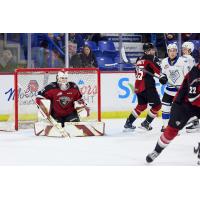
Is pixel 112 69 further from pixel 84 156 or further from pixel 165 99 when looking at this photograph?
pixel 84 156

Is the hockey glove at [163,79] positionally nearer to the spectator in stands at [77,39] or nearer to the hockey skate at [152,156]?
the hockey skate at [152,156]

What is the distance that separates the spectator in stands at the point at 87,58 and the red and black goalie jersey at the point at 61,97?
774mm

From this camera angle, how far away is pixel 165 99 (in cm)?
525

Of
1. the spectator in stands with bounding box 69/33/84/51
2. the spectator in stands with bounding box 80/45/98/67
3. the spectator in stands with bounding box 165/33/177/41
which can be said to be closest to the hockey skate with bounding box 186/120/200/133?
the spectator in stands with bounding box 165/33/177/41

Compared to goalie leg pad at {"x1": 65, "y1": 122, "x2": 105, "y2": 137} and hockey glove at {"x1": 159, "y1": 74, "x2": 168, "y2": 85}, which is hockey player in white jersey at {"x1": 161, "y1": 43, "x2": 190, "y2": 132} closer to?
hockey glove at {"x1": 159, "y1": 74, "x2": 168, "y2": 85}

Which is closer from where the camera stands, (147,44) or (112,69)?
A: (147,44)

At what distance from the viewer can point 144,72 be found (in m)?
5.52

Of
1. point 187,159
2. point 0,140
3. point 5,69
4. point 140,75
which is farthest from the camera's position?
point 5,69

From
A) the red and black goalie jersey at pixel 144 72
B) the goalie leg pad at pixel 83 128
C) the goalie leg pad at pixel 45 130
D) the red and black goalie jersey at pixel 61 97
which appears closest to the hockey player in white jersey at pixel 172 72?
the red and black goalie jersey at pixel 144 72

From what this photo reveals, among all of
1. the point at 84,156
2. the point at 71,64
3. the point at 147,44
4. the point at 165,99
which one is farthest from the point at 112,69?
the point at 84,156

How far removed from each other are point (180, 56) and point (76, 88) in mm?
787

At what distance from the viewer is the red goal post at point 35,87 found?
18.7ft

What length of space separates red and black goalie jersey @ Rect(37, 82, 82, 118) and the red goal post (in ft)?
1.14

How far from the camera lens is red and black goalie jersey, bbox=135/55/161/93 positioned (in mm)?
5438
